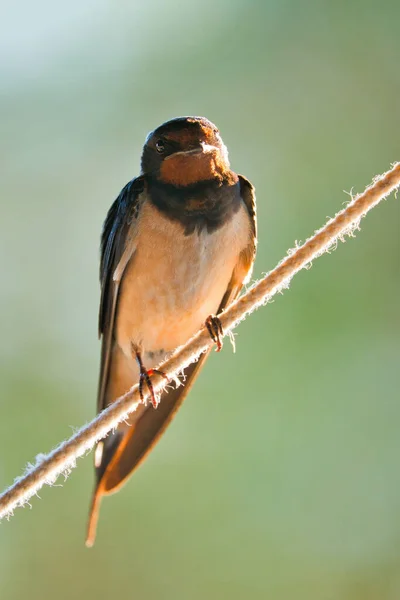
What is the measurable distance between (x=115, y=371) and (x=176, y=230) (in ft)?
1.51

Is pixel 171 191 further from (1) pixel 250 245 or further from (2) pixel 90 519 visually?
(2) pixel 90 519

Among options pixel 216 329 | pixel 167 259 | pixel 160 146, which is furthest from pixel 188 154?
pixel 216 329

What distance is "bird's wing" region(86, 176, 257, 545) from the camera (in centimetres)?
171

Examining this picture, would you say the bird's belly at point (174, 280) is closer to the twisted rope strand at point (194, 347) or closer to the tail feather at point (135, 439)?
the tail feather at point (135, 439)

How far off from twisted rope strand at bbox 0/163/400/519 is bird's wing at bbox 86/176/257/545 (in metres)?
0.63

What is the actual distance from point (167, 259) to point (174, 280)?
0.05 m

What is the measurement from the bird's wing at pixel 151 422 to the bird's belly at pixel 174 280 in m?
0.04

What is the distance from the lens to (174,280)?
5.57 feet

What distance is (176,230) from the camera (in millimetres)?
1652

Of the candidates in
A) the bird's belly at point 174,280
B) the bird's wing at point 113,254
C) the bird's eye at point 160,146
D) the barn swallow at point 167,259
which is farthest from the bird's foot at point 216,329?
the bird's eye at point 160,146

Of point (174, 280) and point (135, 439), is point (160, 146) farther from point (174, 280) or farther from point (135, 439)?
point (135, 439)

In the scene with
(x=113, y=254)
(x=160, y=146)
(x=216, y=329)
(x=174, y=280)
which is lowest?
(x=216, y=329)

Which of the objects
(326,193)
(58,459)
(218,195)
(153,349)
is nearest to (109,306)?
(153,349)

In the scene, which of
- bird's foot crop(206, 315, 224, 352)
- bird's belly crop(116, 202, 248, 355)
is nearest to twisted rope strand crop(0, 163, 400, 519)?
bird's foot crop(206, 315, 224, 352)
